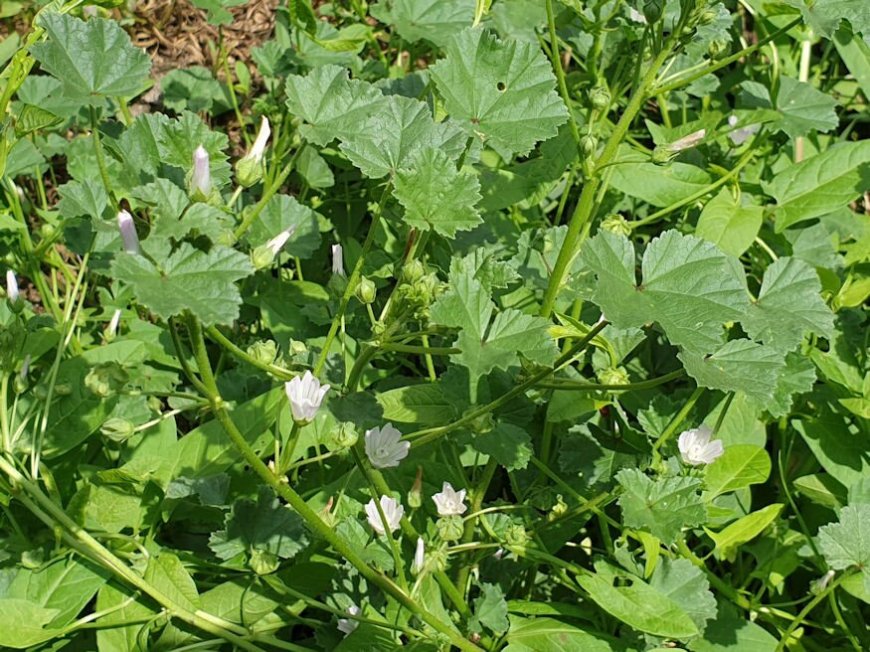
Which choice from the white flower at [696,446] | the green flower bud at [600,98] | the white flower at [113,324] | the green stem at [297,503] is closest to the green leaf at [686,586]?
the white flower at [696,446]

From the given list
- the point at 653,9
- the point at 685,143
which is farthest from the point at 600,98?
the point at 653,9

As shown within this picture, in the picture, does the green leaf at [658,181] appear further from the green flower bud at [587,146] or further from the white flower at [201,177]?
the white flower at [201,177]

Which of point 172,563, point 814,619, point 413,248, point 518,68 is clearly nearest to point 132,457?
point 172,563

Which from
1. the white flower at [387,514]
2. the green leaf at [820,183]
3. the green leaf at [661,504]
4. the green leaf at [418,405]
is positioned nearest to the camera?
the white flower at [387,514]

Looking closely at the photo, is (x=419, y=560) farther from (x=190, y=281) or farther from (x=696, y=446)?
(x=190, y=281)

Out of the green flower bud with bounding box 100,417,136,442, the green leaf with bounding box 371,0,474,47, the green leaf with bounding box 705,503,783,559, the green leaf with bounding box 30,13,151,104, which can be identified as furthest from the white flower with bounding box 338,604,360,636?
the green leaf with bounding box 371,0,474,47

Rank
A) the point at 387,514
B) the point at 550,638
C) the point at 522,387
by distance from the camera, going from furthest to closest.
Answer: the point at 550,638 < the point at 387,514 < the point at 522,387
